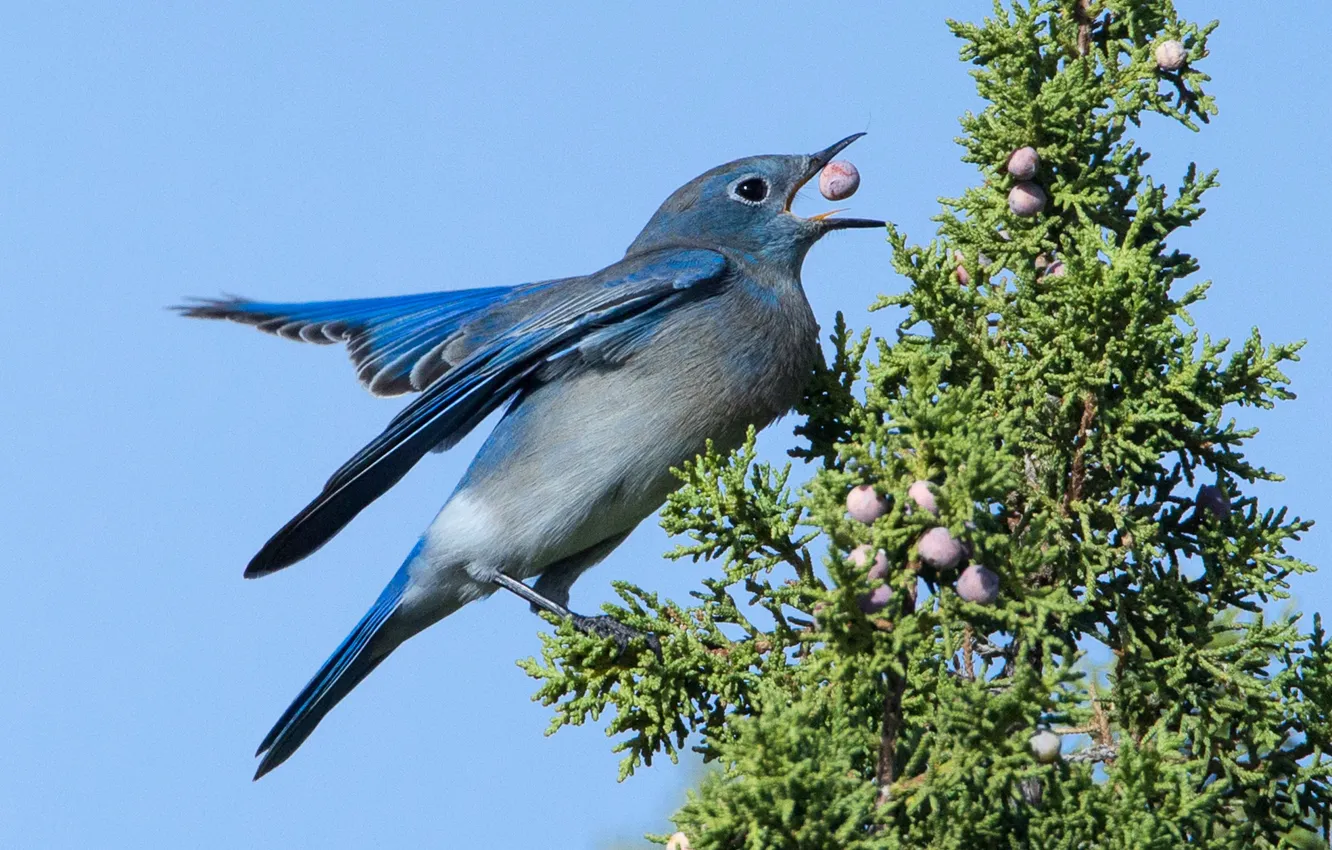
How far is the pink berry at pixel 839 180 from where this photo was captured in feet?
19.1

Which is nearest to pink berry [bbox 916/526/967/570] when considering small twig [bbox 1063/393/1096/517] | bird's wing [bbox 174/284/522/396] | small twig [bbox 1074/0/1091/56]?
small twig [bbox 1063/393/1096/517]

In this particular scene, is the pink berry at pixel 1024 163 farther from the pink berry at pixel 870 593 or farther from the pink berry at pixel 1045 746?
the pink berry at pixel 1045 746

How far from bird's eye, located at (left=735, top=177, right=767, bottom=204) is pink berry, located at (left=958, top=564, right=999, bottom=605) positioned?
3.31m

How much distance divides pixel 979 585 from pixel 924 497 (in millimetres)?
213

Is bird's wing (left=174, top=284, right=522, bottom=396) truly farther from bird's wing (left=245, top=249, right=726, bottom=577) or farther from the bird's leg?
the bird's leg

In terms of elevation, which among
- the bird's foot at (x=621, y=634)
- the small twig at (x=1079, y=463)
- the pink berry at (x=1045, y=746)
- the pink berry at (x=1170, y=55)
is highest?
the pink berry at (x=1170, y=55)

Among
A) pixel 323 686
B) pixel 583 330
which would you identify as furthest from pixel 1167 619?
pixel 323 686

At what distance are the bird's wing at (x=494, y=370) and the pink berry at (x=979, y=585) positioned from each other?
2.49 metres

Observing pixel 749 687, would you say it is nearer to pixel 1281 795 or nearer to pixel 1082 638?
pixel 1082 638

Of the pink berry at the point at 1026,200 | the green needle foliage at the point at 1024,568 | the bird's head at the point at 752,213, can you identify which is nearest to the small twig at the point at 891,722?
the green needle foliage at the point at 1024,568

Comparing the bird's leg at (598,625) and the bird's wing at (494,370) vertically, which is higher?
the bird's wing at (494,370)

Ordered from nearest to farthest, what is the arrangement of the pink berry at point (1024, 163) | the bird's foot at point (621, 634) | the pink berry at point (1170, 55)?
1. the bird's foot at point (621, 634)
2. the pink berry at point (1024, 163)
3. the pink berry at point (1170, 55)

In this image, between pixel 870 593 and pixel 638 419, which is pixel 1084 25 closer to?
pixel 638 419

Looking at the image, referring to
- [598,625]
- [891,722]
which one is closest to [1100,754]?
[891,722]
